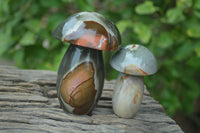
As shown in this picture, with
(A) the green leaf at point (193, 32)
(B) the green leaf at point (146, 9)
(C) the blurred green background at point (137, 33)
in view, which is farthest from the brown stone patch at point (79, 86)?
(A) the green leaf at point (193, 32)

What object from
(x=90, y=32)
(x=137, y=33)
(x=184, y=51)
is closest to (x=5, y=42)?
A: (x=137, y=33)

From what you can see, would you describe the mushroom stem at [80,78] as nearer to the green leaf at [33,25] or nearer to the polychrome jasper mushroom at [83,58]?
the polychrome jasper mushroom at [83,58]

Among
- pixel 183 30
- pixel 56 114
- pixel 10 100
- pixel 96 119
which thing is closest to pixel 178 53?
pixel 183 30

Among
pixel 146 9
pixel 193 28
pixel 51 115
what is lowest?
pixel 51 115

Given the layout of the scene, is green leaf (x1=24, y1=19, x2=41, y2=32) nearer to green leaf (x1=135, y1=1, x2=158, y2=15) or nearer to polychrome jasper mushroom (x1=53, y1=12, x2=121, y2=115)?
green leaf (x1=135, y1=1, x2=158, y2=15)

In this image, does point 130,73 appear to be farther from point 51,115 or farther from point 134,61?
point 51,115

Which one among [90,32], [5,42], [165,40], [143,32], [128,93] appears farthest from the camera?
[5,42]
